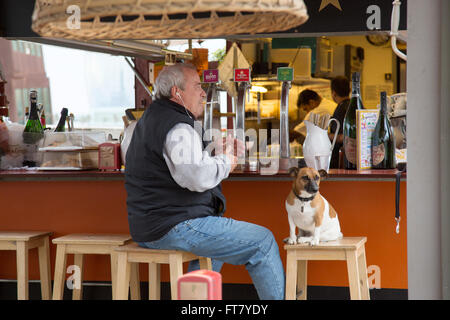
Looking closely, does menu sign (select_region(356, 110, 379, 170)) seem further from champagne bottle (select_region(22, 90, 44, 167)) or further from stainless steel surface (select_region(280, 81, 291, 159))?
champagne bottle (select_region(22, 90, 44, 167))

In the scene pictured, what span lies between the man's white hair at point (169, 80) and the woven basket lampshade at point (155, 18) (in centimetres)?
80

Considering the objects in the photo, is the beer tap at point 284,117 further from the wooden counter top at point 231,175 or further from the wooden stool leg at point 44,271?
the wooden stool leg at point 44,271

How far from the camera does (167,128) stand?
2625 millimetres

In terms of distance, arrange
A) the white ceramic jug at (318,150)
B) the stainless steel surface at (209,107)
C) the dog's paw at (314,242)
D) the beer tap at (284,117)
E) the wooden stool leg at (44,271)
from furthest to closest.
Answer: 1. the stainless steel surface at (209,107)
2. the wooden stool leg at (44,271)
3. the beer tap at (284,117)
4. the white ceramic jug at (318,150)
5. the dog's paw at (314,242)

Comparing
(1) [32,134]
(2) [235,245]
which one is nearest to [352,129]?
(2) [235,245]

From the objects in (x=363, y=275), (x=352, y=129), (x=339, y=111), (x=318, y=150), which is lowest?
(x=363, y=275)

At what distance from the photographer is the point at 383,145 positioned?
3.12 metres

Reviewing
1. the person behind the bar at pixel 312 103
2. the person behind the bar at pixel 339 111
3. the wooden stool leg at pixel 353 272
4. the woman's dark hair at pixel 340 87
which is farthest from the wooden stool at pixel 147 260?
the person behind the bar at pixel 312 103

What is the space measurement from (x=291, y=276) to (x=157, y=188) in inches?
28.2

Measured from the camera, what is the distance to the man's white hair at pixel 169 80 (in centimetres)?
281

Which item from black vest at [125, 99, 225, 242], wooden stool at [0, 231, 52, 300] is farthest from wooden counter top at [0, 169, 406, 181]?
black vest at [125, 99, 225, 242]

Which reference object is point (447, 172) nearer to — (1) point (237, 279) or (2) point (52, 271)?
(1) point (237, 279)

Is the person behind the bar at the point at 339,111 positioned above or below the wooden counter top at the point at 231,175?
above

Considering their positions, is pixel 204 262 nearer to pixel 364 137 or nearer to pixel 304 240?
pixel 304 240
